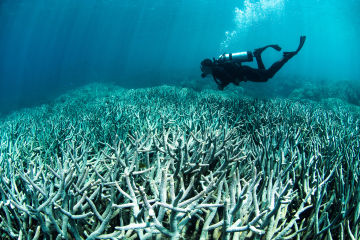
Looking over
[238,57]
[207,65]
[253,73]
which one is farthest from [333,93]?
[207,65]

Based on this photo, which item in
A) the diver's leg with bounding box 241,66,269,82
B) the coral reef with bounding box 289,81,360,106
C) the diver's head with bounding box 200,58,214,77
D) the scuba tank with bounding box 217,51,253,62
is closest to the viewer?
the diver's head with bounding box 200,58,214,77

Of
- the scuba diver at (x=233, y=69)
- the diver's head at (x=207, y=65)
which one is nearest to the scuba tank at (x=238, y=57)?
the scuba diver at (x=233, y=69)

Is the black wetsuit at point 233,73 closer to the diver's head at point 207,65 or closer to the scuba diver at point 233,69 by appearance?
the scuba diver at point 233,69

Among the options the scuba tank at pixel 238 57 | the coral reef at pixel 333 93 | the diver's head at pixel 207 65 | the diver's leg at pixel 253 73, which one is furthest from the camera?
the coral reef at pixel 333 93

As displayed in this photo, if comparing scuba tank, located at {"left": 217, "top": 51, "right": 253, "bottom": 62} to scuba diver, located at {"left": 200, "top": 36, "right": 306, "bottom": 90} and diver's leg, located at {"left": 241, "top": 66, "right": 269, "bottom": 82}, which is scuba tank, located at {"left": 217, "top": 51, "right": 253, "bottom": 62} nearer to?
scuba diver, located at {"left": 200, "top": 36, "right": 306, "bottom": 90}

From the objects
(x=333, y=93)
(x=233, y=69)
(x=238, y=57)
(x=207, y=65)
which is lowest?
(x=333, y=93)

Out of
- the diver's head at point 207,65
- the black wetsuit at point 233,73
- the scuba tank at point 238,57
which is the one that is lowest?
the black wetsuit at point 233,73

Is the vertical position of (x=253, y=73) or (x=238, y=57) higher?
(x=238, y=57)

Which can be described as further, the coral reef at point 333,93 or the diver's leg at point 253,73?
the coral reef at point 333,93

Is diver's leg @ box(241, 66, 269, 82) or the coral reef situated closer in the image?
diver's leg @ box(241, 66, 269, 82)

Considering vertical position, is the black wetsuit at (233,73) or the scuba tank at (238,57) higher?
the scuba tank at (238,57)

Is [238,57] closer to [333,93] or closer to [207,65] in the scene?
[207,65]

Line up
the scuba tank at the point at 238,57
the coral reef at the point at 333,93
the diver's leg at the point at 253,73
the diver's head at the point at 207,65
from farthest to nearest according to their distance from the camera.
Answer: the coral reef at the point at 333,93, the diver's leg at the point at 253,73, the scuba tank at the point at 238,57, the diver's head at the point at 207,65

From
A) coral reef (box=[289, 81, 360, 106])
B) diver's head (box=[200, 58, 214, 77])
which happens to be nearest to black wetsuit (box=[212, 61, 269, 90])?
diver's head (box=[200, 58, 214, 77])
